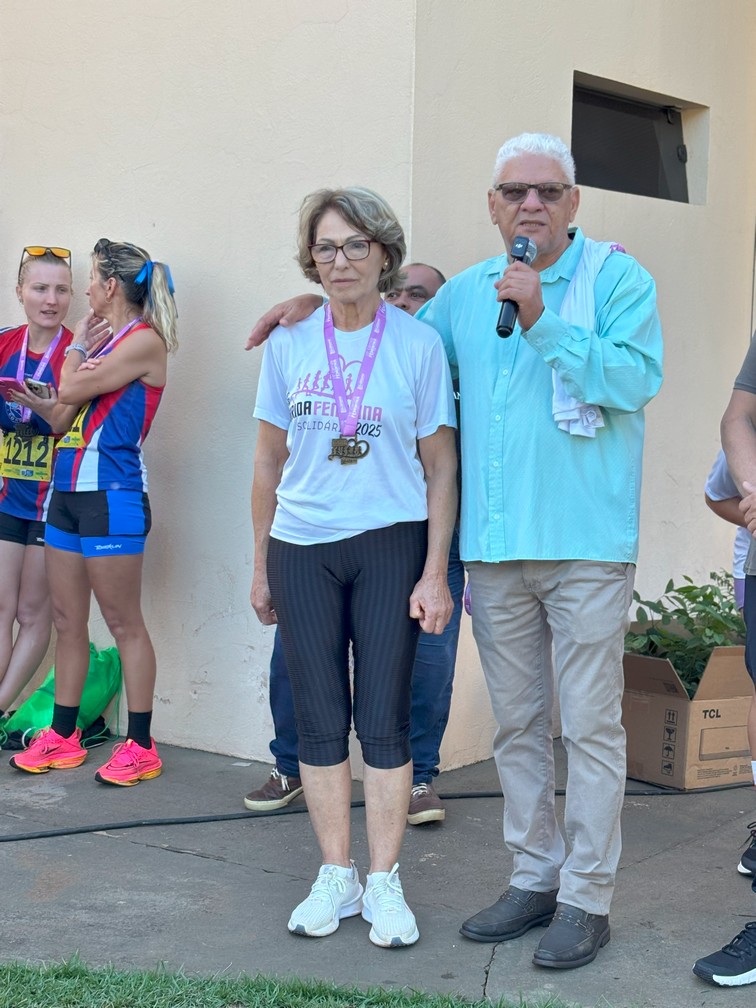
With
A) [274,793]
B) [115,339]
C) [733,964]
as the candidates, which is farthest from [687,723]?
[115,339]

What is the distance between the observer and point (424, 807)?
4.56 metres

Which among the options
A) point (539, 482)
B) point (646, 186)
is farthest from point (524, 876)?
point (646, 186)

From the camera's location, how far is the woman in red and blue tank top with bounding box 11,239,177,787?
5.08 metres

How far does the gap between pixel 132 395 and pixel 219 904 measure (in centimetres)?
217

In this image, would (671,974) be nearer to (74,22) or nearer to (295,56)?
(295,56)

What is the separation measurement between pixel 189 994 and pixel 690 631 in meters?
2.88

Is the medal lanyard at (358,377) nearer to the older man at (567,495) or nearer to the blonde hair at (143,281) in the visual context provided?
the older man at (567,495)

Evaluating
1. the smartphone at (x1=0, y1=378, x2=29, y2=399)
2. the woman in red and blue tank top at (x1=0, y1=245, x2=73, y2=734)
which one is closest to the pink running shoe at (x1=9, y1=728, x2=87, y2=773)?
the woman in red and blue tank top at (x1=0, y1=245, x2=73, y2=734)

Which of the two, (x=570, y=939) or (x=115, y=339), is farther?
(x=115, y=339)

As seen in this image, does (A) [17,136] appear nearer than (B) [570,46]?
No

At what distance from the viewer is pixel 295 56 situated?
16.9 ft

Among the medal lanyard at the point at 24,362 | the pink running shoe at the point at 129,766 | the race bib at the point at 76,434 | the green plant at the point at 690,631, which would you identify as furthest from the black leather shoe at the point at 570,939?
the medal lanyard at the point at 24,362

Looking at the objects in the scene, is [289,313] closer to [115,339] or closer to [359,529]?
[359,529]

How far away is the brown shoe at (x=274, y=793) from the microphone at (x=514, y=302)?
7.54 feet
